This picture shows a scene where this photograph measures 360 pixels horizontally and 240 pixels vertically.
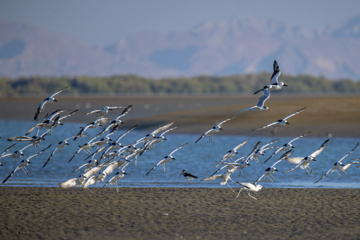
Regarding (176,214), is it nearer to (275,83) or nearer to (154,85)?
(275,83)

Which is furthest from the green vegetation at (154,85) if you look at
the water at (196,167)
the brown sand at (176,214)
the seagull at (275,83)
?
the brown sand at (176,214)

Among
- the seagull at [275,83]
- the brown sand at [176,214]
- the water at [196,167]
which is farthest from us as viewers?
the water at [196,167]

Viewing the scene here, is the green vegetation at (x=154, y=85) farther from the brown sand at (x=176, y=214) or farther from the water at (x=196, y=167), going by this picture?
the brown sand at (x=176, y=214)

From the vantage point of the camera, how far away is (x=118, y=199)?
15.4 m

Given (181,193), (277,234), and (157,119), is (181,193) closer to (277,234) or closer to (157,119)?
(277,234)

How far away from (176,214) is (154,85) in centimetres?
8713

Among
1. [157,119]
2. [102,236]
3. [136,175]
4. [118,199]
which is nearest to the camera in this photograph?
[102,236]

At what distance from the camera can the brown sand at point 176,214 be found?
1196 cm

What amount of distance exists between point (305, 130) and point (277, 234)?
20.8 meters

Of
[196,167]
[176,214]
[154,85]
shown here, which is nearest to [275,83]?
[176,214]

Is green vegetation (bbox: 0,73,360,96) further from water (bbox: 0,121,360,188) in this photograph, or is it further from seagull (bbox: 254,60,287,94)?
seagull (bbox: 254,60,287,94)

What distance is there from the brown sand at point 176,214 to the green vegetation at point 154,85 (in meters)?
77.2

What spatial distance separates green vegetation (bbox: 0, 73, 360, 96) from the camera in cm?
9475

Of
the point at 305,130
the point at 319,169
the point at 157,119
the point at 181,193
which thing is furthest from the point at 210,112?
the point at 181,193
